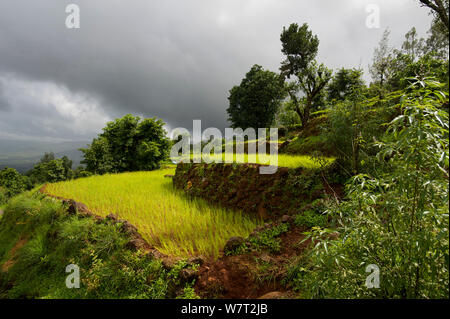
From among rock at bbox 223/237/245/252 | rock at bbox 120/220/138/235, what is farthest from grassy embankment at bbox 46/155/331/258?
rock at bbox 223/237/245/252

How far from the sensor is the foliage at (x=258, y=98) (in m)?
21.1

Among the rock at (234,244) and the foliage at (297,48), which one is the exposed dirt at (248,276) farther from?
the foliage at (297,48)

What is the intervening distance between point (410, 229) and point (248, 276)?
158cm

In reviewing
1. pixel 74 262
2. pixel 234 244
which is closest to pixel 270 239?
pixel 234 244

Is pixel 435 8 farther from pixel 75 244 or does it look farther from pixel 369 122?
pixel 75 244

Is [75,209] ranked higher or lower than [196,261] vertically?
higher

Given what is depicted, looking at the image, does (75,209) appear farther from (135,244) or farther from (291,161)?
(291,161)

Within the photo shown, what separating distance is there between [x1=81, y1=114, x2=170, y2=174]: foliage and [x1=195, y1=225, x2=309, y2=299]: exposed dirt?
41.0 feet

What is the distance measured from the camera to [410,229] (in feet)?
3.98

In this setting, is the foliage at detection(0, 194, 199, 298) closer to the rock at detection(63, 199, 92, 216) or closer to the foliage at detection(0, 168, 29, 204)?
the rock at detection(63, 199, 92, 216)

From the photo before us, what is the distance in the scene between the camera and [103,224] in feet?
11.1

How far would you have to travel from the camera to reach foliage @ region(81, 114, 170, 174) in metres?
12.3

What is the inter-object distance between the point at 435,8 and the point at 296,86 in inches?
494
